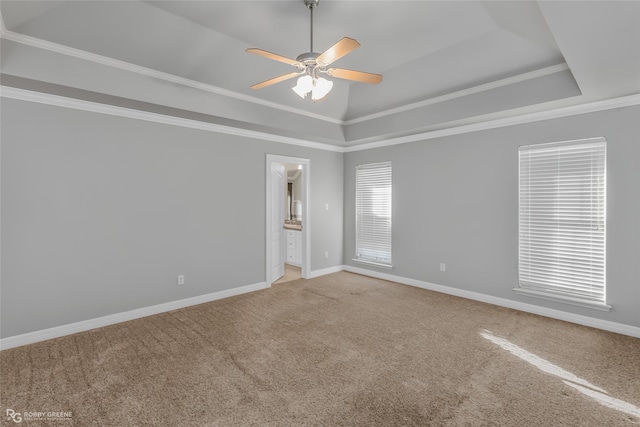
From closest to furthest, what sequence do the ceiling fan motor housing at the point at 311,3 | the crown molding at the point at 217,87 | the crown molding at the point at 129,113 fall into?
the ceiling fan motor housing at the point at 311,3 < the crown molding at the point at 217,87 < the crown molding at the point at 129,113

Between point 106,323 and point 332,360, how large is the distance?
2.68 meters

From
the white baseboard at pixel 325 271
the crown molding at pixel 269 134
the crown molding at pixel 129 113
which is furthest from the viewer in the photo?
the white baseboard at pixel 325 271

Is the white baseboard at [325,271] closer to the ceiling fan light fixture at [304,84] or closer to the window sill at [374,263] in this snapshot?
the window sill at [374,263]

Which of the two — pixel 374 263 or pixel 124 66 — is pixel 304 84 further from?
pixel 374 263

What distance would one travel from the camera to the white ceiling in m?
2.50

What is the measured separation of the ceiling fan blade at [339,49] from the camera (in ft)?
6.57

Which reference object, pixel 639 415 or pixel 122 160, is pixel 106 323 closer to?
pixel 122 160

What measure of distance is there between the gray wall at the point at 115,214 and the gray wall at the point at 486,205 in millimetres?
2473

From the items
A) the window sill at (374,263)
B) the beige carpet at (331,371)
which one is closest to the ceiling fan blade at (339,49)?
the beige carpet at (331,371)

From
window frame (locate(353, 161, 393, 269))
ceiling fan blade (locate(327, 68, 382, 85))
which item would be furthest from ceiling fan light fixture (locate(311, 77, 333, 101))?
window frame (locate(353, 161, 393, 269))

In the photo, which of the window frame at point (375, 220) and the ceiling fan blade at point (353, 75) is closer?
the ceiling fan blade at point (353, 75)

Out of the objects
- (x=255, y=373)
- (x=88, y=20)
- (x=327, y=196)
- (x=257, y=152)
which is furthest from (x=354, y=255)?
(x=88, y=20)

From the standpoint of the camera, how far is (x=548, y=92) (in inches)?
134

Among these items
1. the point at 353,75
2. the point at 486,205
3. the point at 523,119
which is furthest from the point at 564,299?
the point at 353,75
